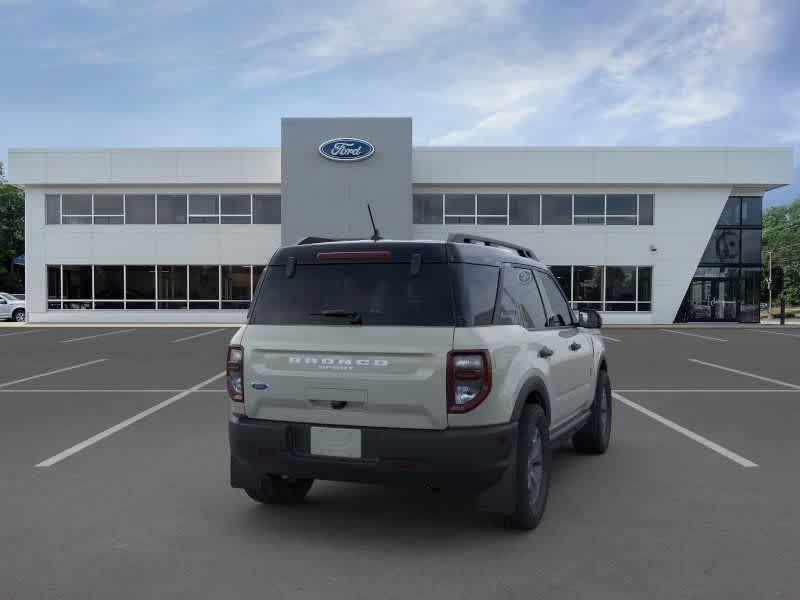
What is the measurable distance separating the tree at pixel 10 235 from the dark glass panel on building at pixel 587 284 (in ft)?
165

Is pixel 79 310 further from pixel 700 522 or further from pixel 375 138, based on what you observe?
pixel 700 522

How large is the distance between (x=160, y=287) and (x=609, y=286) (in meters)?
19.0

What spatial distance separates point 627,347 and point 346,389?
1565 cm

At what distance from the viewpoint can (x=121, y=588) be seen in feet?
11.5

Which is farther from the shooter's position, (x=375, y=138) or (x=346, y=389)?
(x=375, y=138)

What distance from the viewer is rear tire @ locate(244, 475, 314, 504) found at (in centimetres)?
469

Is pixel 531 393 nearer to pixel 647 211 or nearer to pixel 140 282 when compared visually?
pixel 647 211

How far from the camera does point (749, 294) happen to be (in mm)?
30859

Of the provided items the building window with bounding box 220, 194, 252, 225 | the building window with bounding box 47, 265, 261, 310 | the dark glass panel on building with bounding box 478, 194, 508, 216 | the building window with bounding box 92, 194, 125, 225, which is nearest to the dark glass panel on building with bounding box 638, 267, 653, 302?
the dark glass panel on building with bounding box 478, 194, 508, 216

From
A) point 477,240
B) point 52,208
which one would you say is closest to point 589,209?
point 52,208

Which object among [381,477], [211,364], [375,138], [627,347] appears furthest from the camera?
[375,138]

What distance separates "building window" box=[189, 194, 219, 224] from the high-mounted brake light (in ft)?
88.0

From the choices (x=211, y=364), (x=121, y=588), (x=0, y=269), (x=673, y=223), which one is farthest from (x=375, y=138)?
(x=0, y=269)

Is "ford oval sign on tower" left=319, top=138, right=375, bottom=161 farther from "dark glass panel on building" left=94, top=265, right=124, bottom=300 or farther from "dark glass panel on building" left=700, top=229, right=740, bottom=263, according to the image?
"dark glass panel on building" left=700, top=229, right=740, bottom=263
